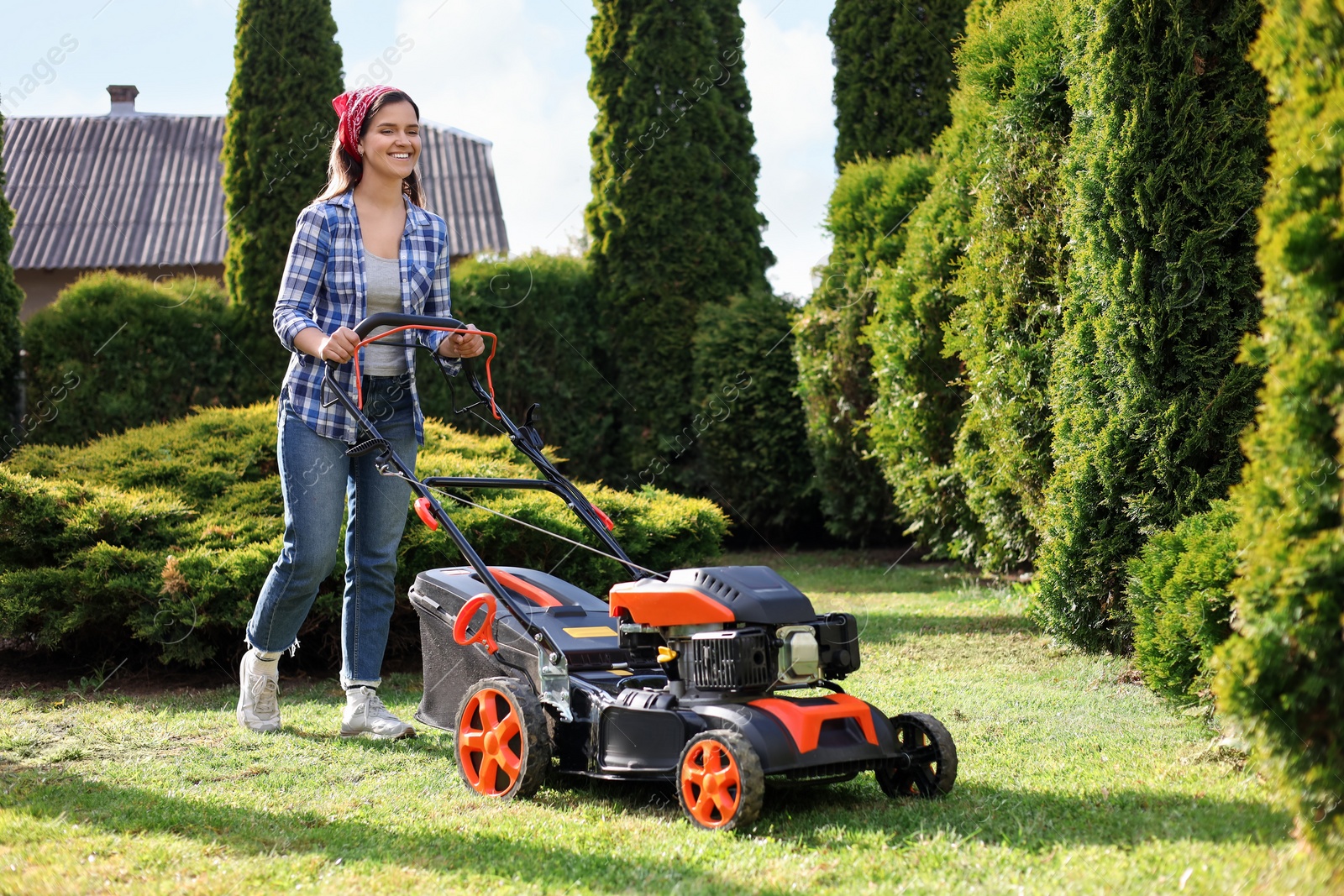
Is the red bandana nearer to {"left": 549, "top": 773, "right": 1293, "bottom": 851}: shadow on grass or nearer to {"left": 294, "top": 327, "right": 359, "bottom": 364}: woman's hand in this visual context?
{"left": 294, "top": 327, "right": 359, "bottom": 364}: woman's hand

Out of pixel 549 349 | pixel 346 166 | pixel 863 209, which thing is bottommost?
pixel 346 166

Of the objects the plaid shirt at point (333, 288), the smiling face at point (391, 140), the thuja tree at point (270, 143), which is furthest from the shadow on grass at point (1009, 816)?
the thuja tree at point (270, 143)

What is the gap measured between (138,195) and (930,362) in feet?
52.8

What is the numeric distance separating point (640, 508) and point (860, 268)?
131 inches

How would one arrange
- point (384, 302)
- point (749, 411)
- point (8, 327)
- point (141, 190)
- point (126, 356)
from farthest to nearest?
point (141, 190) < point (749, 411) < point (126, 356) < point (8, 327) < point (384, 302)

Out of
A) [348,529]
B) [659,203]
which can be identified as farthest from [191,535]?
[659,203]

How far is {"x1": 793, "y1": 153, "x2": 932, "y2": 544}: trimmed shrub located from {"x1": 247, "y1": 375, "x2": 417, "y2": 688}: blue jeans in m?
4.82

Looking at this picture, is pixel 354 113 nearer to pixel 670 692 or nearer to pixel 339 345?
pixel 339 345

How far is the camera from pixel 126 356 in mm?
9266

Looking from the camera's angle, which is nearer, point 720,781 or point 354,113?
point 720,781

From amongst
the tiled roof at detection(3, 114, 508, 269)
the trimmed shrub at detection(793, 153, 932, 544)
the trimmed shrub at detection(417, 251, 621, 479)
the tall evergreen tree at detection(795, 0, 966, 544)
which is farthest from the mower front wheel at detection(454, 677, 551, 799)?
the tiled roof at detection(3, 114, 508, 269)

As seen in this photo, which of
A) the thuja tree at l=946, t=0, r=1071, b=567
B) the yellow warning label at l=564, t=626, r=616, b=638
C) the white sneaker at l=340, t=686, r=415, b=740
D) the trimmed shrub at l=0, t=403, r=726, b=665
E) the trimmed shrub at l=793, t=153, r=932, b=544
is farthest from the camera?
the trimmed shrub at l=793, t=153, r=932, b=544

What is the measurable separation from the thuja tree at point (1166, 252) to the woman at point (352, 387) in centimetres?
245

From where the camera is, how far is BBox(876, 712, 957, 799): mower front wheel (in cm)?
309
